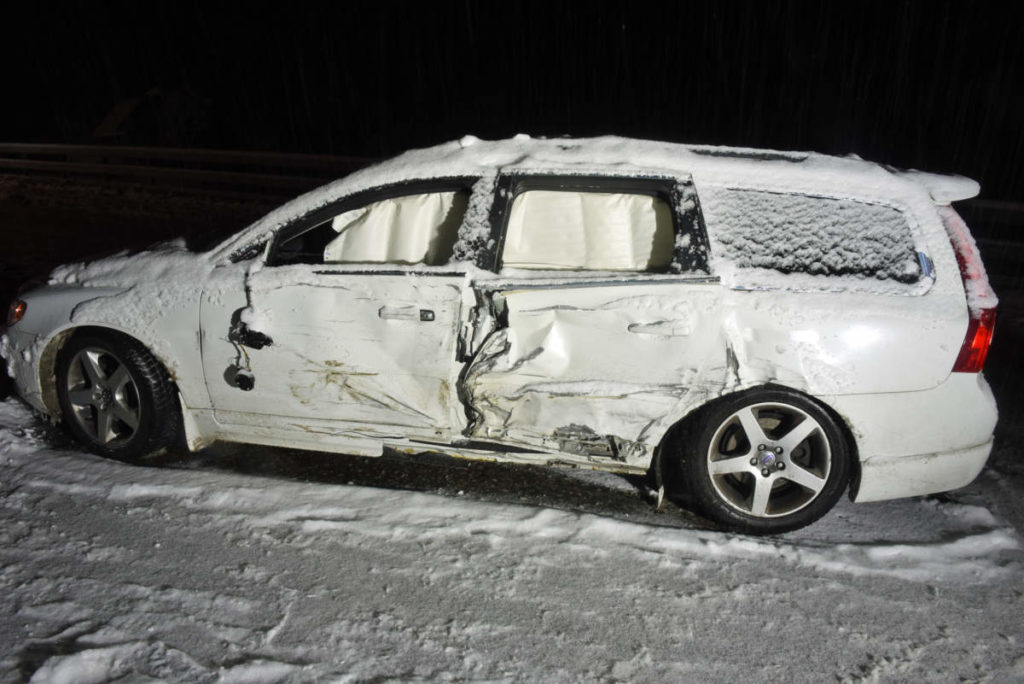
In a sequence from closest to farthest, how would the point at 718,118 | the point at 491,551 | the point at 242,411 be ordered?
the point at 491,551, the point at 242,411, the point at 718,118

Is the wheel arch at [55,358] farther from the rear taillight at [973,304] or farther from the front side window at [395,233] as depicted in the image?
the rear taillight at [973,304]

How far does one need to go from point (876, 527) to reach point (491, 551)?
5.88ft

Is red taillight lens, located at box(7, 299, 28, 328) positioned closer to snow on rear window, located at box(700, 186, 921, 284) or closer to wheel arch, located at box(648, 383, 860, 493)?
wheel arch, located at box(648, 383, 860, 493)

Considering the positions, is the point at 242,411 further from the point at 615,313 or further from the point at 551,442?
the point at 615,313

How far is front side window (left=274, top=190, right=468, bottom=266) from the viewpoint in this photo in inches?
154

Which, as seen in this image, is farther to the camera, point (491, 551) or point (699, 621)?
point (491, 551)

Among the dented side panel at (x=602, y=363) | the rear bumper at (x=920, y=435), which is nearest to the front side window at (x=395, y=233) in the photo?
the dented side panel at (x=602, y=363)

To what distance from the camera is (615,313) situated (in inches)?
133

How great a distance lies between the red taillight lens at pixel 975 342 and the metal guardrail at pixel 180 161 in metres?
8.55

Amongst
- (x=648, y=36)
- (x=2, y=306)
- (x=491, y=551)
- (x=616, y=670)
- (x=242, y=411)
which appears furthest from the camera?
(x=648, y=36)

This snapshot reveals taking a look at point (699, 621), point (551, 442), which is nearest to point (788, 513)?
point (699, 621)

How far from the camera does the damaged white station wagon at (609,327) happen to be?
3328 millimetres

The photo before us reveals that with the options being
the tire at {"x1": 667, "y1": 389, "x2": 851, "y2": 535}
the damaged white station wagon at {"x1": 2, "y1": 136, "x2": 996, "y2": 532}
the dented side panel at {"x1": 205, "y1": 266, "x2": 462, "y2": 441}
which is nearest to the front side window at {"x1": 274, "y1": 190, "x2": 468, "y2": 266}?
the damaged white station wagon at {"x1": 2, "y1": 136, "x2": 996, "y2": 532}

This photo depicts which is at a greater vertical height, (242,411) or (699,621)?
(242,411)
